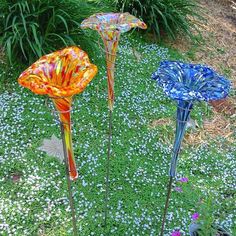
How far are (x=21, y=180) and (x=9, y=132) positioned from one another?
52cm

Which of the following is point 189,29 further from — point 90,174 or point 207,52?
point 90,174

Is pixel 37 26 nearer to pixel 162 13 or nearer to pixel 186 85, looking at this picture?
pixel 162 13

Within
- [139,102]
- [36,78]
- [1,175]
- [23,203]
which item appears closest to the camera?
[36,78]

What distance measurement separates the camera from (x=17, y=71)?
377cm

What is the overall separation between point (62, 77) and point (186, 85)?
63 cm

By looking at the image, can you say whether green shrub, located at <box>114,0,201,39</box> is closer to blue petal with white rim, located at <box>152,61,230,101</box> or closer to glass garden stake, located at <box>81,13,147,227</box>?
glass garden stake, located at <box>81,13,147,227</box>

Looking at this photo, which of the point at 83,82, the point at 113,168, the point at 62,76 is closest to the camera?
the point at 83,82

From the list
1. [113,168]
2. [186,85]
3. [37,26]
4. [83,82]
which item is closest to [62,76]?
[83,82]

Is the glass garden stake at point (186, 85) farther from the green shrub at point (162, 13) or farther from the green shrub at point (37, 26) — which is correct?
the green shrub at point (162, 13)

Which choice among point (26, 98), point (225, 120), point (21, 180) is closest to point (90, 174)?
point (21, 180)

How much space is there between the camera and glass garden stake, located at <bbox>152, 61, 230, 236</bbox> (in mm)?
1807

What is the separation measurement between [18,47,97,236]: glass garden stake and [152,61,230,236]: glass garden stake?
36cm

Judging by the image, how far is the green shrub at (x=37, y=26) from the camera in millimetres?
3637

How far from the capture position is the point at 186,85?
197cm
